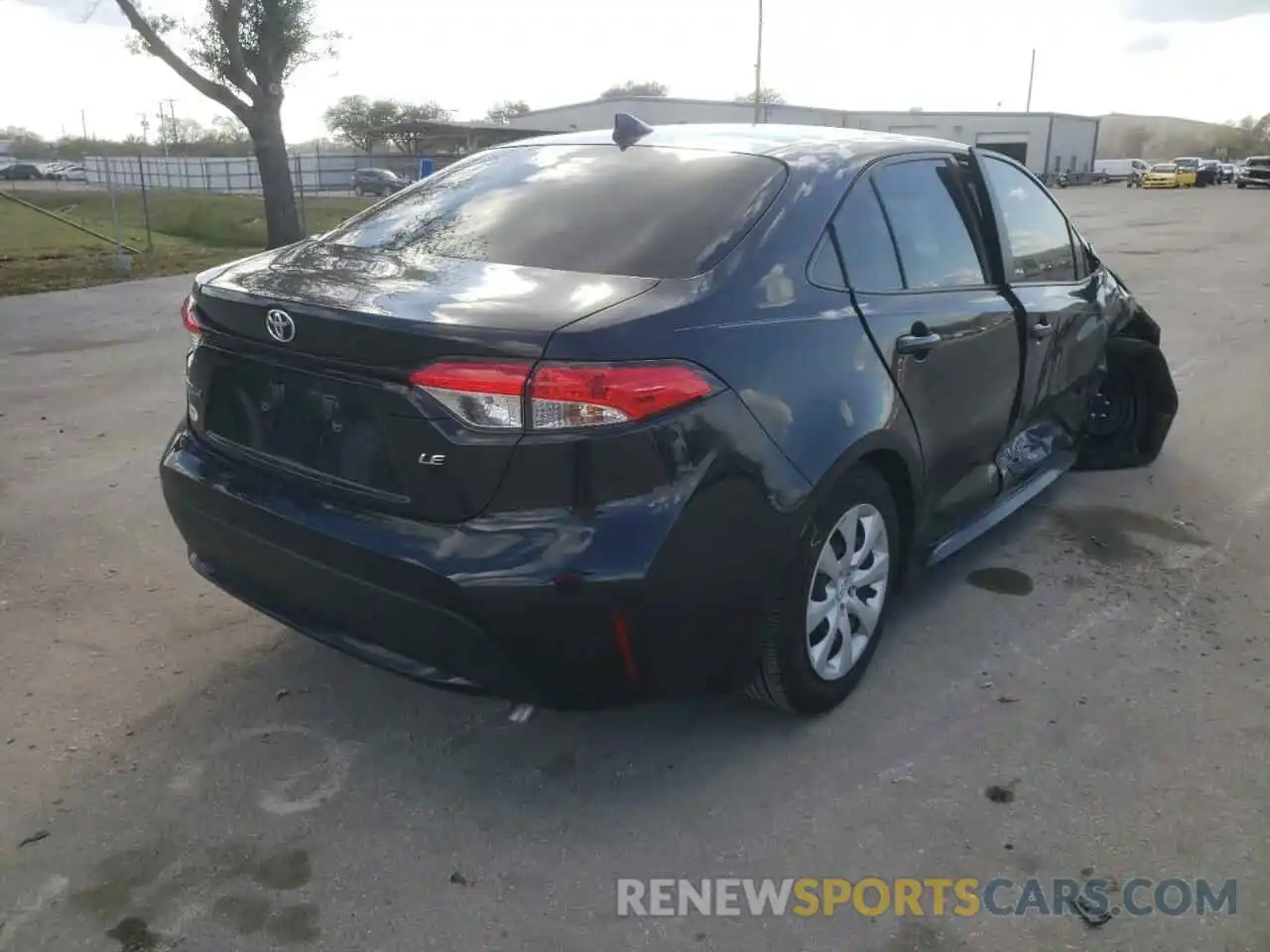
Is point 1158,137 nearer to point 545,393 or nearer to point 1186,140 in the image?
point 1186,140

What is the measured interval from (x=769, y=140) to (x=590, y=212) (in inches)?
27.9

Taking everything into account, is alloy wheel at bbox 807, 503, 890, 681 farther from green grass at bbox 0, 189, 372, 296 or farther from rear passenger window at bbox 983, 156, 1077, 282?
green grass at bbox 0, 189, 372, 296

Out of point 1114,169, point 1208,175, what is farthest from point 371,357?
point 1114,169

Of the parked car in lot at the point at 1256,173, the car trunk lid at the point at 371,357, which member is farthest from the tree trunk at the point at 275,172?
the parked car in lot at the point at 1256,173

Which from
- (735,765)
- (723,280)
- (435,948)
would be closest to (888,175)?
(723,280)

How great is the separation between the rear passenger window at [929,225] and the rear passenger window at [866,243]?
62mm

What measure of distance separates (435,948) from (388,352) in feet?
4.36

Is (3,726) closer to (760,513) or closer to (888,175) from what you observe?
(760,513)

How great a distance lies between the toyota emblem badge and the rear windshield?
0.55 metres

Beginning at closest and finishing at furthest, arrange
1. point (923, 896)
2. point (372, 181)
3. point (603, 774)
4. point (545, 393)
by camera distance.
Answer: point (545, 393) < point (923, 896) < point (603, 774) < point (372, 181)

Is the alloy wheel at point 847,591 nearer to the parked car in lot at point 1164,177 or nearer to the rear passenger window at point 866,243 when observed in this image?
the rear passenger window at point 866,243

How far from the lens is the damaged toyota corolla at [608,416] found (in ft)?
7.73

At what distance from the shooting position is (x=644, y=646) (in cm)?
246

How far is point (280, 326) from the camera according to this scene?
8.61 feet
